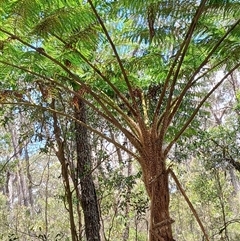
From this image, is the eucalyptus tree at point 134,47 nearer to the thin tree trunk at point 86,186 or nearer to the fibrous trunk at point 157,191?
the fibrous trunk at point 157,191

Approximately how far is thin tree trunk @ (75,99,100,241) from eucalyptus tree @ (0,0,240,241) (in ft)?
3.11

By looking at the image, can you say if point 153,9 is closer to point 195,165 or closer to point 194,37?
point 194,37

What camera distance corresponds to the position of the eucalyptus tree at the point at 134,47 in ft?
4.68

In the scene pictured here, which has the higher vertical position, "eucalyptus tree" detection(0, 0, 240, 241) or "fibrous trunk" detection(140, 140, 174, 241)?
"eucalyptus tree" detection(0, 0, 240, 241)

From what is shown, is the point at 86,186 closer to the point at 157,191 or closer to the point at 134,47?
the point at 134,47

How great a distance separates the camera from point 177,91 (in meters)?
2.56

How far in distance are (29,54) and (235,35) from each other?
1039mm

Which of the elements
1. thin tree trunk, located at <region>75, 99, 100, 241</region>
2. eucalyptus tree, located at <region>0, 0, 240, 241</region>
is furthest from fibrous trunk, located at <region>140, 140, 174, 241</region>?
thin tree trunk, located at <region>75, 99, 100, 241</region>

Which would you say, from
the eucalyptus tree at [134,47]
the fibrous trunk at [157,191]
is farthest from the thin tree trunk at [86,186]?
the fibrous trunk at [157,191]

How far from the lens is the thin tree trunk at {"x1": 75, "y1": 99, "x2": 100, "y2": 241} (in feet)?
9.99

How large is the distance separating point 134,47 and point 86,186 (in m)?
1.50

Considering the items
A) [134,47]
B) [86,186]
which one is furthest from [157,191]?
[86,186]

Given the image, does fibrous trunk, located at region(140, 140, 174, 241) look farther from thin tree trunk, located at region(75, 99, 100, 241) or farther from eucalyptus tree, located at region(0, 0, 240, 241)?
thin tree trunk, located at region(75, 99, 100, 241)

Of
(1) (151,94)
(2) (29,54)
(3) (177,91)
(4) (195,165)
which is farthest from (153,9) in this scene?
(4) (195,165)
